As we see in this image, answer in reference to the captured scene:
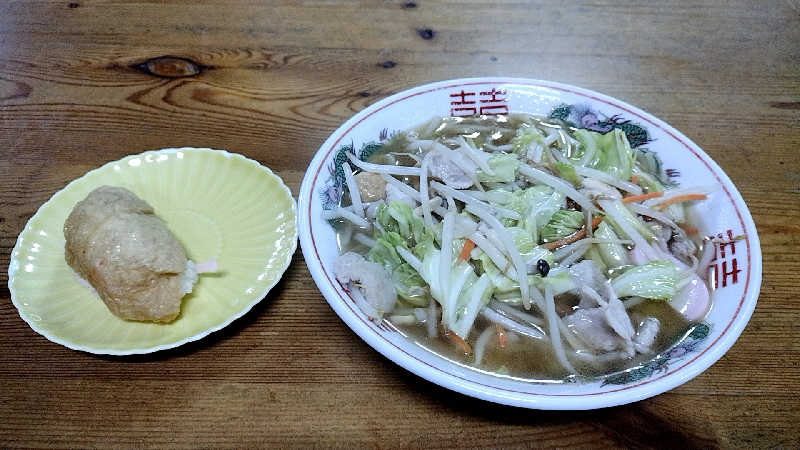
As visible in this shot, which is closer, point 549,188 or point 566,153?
point 549,188

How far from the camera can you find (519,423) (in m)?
1.52

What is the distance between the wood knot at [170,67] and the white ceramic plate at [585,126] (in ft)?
4.16

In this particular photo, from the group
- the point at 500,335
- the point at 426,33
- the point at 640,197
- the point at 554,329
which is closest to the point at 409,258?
the point at 500,335

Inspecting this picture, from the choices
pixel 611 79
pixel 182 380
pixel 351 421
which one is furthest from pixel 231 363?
pixel 611 79

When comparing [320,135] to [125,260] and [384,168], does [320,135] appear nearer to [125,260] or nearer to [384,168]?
[384,168]

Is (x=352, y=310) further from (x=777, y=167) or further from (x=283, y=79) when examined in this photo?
(x=777, y=167)

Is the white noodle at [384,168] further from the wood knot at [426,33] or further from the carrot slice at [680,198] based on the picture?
the wood knot at [426,33]

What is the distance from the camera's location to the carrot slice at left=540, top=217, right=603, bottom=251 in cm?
171

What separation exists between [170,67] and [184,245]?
124 cm

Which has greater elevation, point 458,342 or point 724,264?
point 724,264

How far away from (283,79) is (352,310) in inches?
A: 64.7

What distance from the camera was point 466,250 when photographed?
1.64m

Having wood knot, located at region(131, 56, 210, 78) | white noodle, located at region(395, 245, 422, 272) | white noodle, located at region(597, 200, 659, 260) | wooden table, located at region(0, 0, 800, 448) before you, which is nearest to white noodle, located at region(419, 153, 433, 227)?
white noodle, located at region(395, 245, 422, 272)

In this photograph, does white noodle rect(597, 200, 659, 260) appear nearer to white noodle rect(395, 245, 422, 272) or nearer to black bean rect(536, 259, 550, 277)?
black bean rect(536, 259, 550, 277)
